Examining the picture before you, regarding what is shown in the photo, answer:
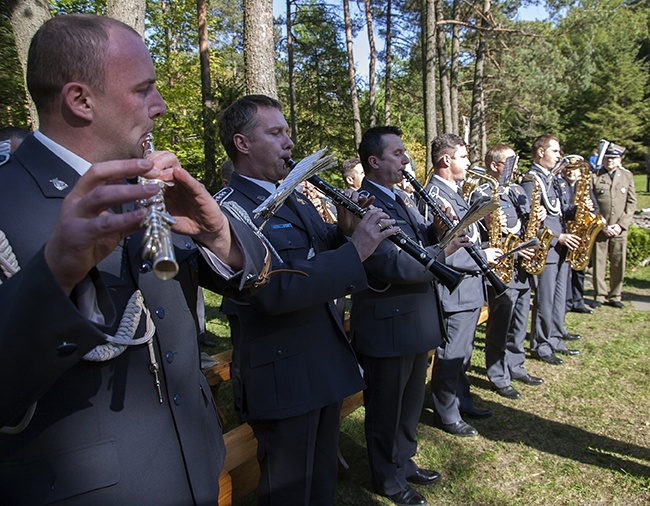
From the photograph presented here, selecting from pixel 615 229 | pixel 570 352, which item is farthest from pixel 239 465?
pixel 615 229

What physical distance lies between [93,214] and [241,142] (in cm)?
188

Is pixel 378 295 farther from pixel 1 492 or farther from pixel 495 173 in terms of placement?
pixel 495 173

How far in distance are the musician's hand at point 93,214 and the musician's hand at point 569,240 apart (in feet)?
20.9

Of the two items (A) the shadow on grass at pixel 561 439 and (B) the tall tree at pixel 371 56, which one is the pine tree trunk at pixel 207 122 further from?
(B) the tall tree at pixel 371 56

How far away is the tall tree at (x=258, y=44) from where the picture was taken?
584 centimetres

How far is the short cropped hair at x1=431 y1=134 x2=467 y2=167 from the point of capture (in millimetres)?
4638

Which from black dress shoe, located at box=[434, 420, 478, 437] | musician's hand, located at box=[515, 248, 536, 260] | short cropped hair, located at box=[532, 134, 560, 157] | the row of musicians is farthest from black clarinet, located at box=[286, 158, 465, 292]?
short cropped hair, located at box=[532, 134, 560, 157]

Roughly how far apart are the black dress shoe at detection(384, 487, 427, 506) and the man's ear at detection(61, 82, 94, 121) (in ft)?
10.7

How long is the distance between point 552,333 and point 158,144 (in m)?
12.7

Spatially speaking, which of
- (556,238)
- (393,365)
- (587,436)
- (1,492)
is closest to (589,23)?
(556,238)

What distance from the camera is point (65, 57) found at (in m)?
1.25

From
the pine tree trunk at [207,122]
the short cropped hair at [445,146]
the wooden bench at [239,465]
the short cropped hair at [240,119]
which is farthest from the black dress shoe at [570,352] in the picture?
the pine tree trunk at [207,122]

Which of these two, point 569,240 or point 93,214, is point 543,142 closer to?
point 569,240

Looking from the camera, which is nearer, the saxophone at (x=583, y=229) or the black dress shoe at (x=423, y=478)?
the black dress shoe at (x=423, y=478)
